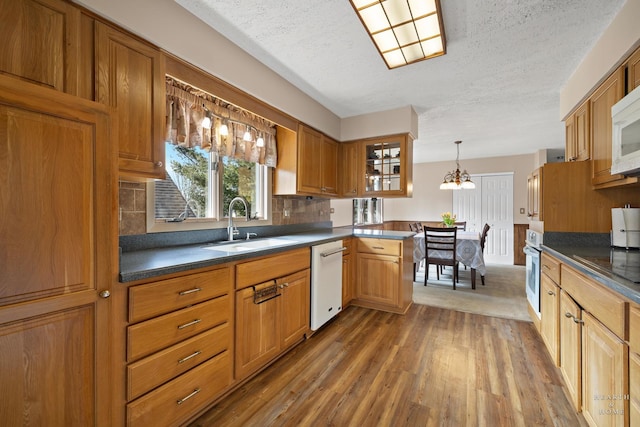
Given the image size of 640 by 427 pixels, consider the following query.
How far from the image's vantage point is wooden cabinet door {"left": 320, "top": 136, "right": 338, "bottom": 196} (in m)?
3.31

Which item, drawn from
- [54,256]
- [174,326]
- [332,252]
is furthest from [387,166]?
[54,256]

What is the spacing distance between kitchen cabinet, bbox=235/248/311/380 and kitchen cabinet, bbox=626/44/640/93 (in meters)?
2.38

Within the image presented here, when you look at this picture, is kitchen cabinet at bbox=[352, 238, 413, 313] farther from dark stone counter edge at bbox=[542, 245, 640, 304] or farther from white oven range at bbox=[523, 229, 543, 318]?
dark stone counter edge at bbox=[542, 245, 640, 304]

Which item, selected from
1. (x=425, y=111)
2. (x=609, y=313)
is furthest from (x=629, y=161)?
(x=425, y=111)

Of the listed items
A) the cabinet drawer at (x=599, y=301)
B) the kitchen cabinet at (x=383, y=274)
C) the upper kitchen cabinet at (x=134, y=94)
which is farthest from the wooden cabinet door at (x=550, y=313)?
the upper kitchen cabinet at (x=134, y=94)

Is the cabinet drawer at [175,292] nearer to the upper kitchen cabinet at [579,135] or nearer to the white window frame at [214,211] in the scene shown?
the white window frame at [214,211]

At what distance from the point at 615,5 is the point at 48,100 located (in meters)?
2.94

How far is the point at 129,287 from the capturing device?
1174 millimetres

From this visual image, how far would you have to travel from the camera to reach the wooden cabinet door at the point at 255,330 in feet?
5.58

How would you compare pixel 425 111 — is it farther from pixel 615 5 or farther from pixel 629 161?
pixel 629 161

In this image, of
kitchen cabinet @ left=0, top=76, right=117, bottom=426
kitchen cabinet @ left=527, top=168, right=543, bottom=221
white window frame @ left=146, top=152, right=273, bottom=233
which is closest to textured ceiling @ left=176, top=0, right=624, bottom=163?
kitchen cabinet @ left=527, top=168, right=543, bottom=221

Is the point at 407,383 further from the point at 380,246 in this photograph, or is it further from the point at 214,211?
the point at 214,211

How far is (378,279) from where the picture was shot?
3.05 metres

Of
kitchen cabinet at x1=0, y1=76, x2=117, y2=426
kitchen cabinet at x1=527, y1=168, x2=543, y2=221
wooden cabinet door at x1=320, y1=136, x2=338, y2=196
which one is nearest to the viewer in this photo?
kitchen cabinet at x1=0, y1=76, x2=117, y2=426
